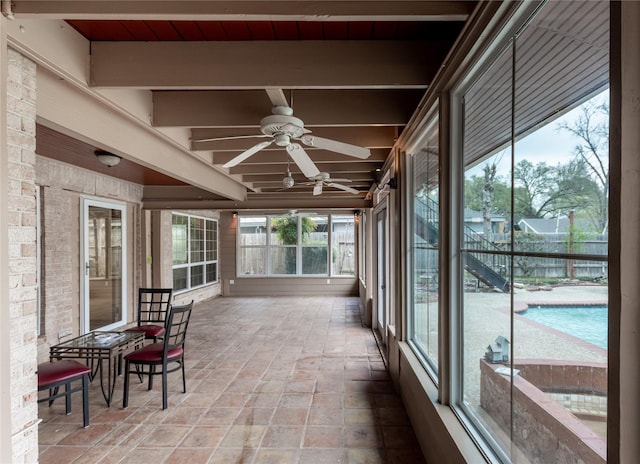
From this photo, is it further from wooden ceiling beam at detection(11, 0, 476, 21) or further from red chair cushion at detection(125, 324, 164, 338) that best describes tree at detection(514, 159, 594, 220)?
red chair cushion at detection(125, 324, 164, 338)

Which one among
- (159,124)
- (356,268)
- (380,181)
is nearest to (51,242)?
(159,124)

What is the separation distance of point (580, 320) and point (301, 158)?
2.45 m

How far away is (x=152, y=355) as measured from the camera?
11.3 feet

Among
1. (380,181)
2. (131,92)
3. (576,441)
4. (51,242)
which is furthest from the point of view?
(380,181)

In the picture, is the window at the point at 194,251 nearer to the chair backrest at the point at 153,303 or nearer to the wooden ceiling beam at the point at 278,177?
the chair backrest at the point at 153,303

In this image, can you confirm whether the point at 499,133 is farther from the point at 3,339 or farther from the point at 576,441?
the point at 3,339

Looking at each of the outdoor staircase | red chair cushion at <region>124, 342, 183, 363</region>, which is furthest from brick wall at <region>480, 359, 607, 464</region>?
red chair cushion at <region>124, 342, 183, 363</region>

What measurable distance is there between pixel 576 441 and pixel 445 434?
104cm

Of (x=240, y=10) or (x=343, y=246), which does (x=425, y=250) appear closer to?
(x=240, y=10)

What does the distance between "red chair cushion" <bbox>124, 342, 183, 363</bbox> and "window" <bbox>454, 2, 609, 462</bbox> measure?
2.79 m

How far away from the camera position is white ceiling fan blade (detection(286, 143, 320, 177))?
2.85 metres

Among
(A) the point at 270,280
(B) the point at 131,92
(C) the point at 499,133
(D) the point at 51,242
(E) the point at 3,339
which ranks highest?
(B) the point at 131,92

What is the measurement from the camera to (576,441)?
3.49 ft

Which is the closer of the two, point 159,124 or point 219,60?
point 219,60
